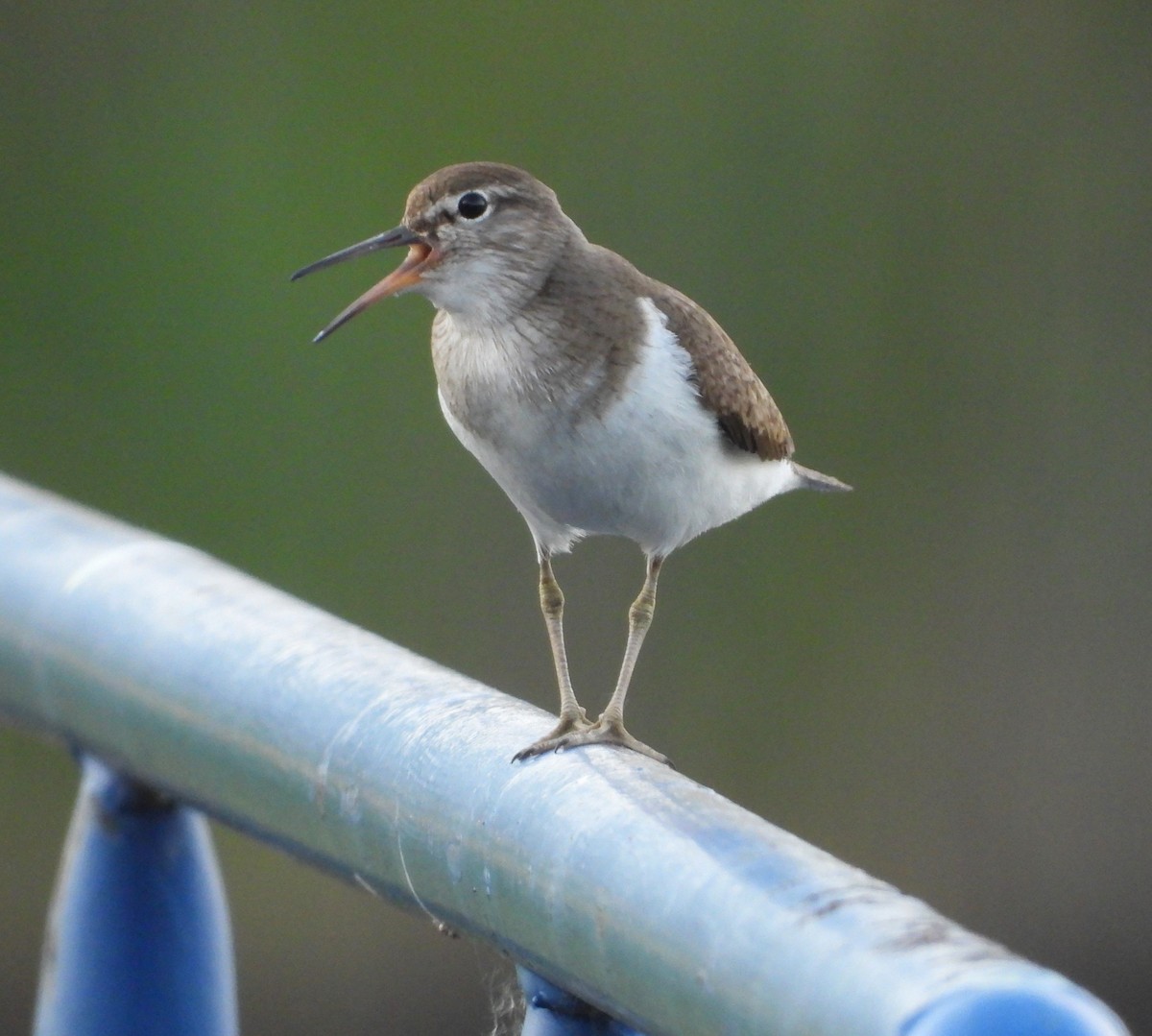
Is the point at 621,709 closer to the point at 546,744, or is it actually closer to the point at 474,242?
the point at 474,242

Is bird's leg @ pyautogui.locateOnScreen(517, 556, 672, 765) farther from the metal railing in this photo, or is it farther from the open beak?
the open beak

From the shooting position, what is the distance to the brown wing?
257 cm

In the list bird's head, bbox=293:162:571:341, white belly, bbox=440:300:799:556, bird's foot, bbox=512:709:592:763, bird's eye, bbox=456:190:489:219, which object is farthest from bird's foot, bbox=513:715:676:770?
bird's eye, bbox=456:190:489:219

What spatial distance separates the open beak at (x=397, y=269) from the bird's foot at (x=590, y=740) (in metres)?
0.64

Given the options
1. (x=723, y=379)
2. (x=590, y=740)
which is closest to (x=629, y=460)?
→ (x=723, y=379)

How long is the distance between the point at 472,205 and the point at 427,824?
4.49 feet

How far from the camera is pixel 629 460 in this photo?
2395 millimetres

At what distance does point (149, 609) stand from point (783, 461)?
1.41 m

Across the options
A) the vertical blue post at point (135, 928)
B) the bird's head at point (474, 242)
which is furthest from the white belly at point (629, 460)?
the vertical blue post at point (135, 928)

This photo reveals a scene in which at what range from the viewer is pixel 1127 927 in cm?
635

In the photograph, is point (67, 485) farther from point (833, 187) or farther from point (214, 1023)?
point (214, 1023)

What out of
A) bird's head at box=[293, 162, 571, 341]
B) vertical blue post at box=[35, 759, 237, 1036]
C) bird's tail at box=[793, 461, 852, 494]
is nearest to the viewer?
vertical blue post at box=[35, 759, 237, 1036]

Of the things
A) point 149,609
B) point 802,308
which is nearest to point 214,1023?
point 149,609

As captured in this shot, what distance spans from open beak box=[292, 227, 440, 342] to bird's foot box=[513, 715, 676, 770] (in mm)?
636
